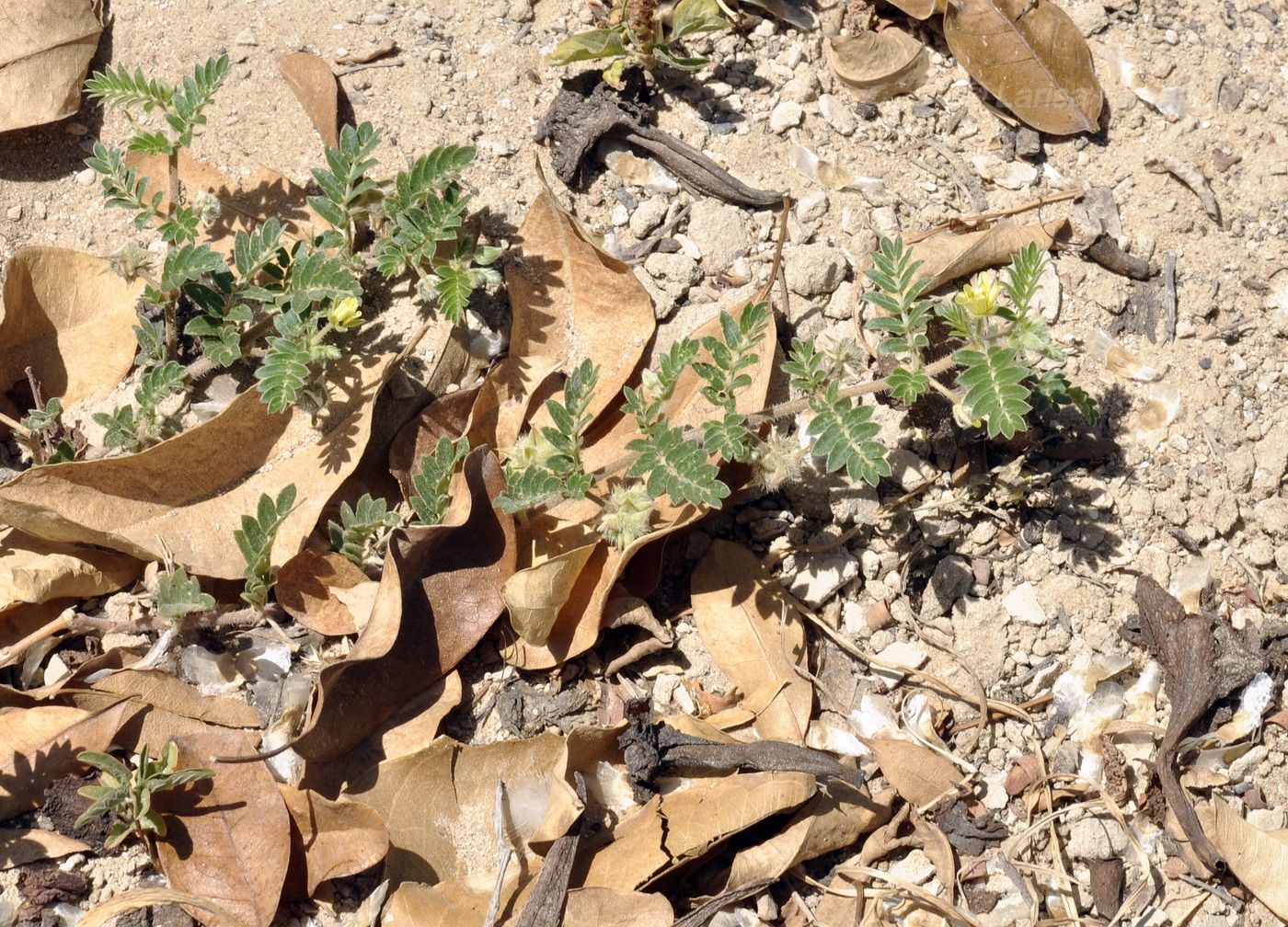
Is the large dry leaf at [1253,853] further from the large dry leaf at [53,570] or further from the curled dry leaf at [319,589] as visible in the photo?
the large dry leaf at [53,570]

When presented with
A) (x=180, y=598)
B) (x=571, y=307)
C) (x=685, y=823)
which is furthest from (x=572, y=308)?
(x=685, y=823)

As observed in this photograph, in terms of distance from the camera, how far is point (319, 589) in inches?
109

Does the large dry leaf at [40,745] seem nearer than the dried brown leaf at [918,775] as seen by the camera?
Yes

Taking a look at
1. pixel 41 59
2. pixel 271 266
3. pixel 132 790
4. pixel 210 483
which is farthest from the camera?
pixel 41 59

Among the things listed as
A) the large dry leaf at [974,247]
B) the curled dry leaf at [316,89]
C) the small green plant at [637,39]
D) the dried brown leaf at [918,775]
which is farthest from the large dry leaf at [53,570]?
the large dry leaf at [974,247]

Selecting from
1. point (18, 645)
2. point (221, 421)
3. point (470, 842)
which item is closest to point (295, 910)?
point (470, 842)

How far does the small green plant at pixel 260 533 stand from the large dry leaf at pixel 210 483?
Result: 0.25 ft

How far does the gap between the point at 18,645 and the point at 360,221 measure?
1.39 meters

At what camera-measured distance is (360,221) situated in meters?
3.05

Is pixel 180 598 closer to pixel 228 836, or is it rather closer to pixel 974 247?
pixel 228 836

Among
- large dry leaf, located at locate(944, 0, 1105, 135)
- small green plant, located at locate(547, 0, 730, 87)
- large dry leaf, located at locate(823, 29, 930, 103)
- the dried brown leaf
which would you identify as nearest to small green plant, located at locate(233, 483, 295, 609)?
small green plant, located at locate(547, 0, 730, 87)

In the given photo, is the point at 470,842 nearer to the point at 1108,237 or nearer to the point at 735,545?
the point at 735,545

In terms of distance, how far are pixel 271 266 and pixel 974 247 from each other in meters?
1.90

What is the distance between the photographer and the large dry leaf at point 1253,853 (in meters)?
2.66
